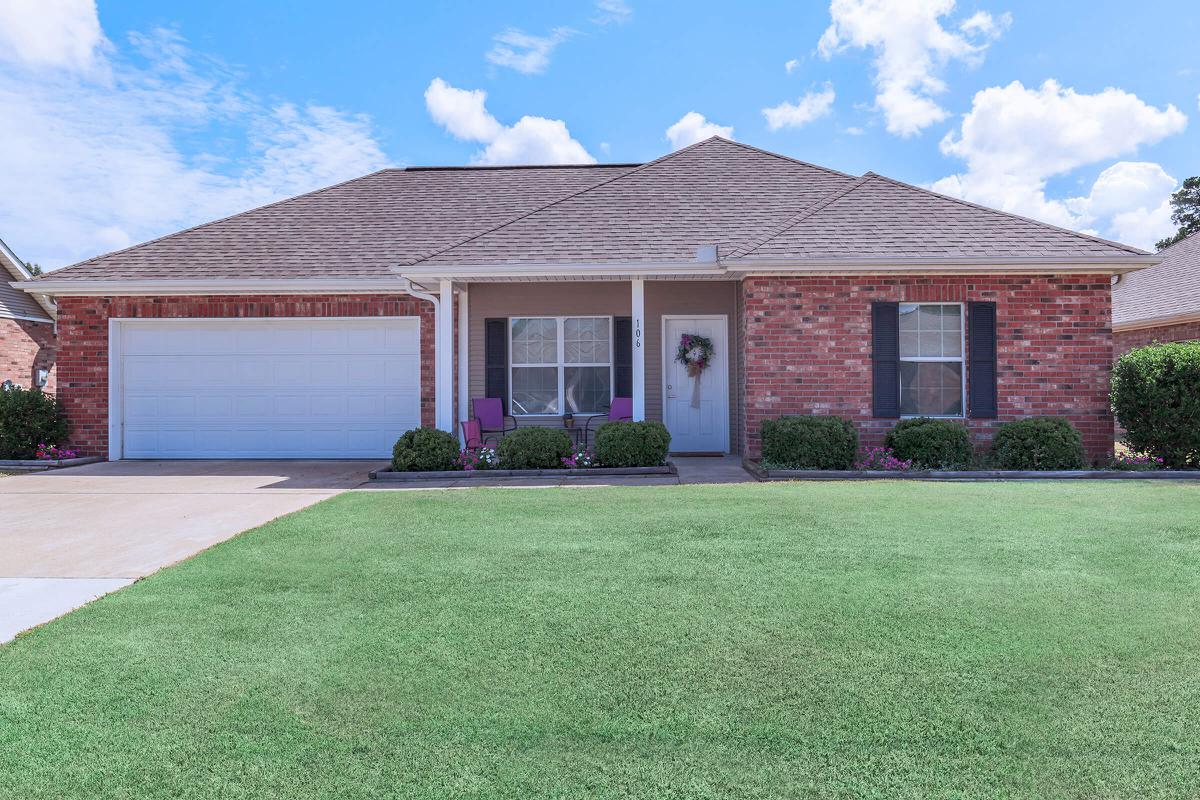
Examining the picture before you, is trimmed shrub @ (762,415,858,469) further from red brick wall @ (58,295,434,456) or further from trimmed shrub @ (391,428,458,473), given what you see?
red brick wall @ (58,295,434,456)

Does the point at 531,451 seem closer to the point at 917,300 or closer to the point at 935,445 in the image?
the point at 935,445

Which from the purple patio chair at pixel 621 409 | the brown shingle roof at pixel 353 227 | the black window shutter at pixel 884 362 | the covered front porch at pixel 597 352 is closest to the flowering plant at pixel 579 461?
the purple patio chair at pixel 621 409

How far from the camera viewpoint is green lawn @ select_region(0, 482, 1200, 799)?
2691 mm

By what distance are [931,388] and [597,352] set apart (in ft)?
17.3

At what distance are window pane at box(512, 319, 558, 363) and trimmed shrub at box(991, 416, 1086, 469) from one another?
6944mm

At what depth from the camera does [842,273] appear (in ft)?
36.8

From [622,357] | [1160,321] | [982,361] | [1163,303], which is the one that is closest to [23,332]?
[622,357]

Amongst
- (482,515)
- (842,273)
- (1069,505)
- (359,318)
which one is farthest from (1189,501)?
(359,318)

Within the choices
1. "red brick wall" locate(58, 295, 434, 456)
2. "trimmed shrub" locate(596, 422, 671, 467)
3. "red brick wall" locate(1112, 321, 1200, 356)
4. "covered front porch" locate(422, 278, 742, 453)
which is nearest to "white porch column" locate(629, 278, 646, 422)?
"trimmed shrub" locate(596, 422, 671, 467)

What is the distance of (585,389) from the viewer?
13.4 metres

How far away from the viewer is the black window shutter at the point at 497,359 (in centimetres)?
1322

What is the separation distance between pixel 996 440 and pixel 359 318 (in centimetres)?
971

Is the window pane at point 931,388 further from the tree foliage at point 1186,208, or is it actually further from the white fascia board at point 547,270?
the tree foliage at point 1186,208

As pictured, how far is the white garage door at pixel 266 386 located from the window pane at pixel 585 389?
→ 2.50 meters
